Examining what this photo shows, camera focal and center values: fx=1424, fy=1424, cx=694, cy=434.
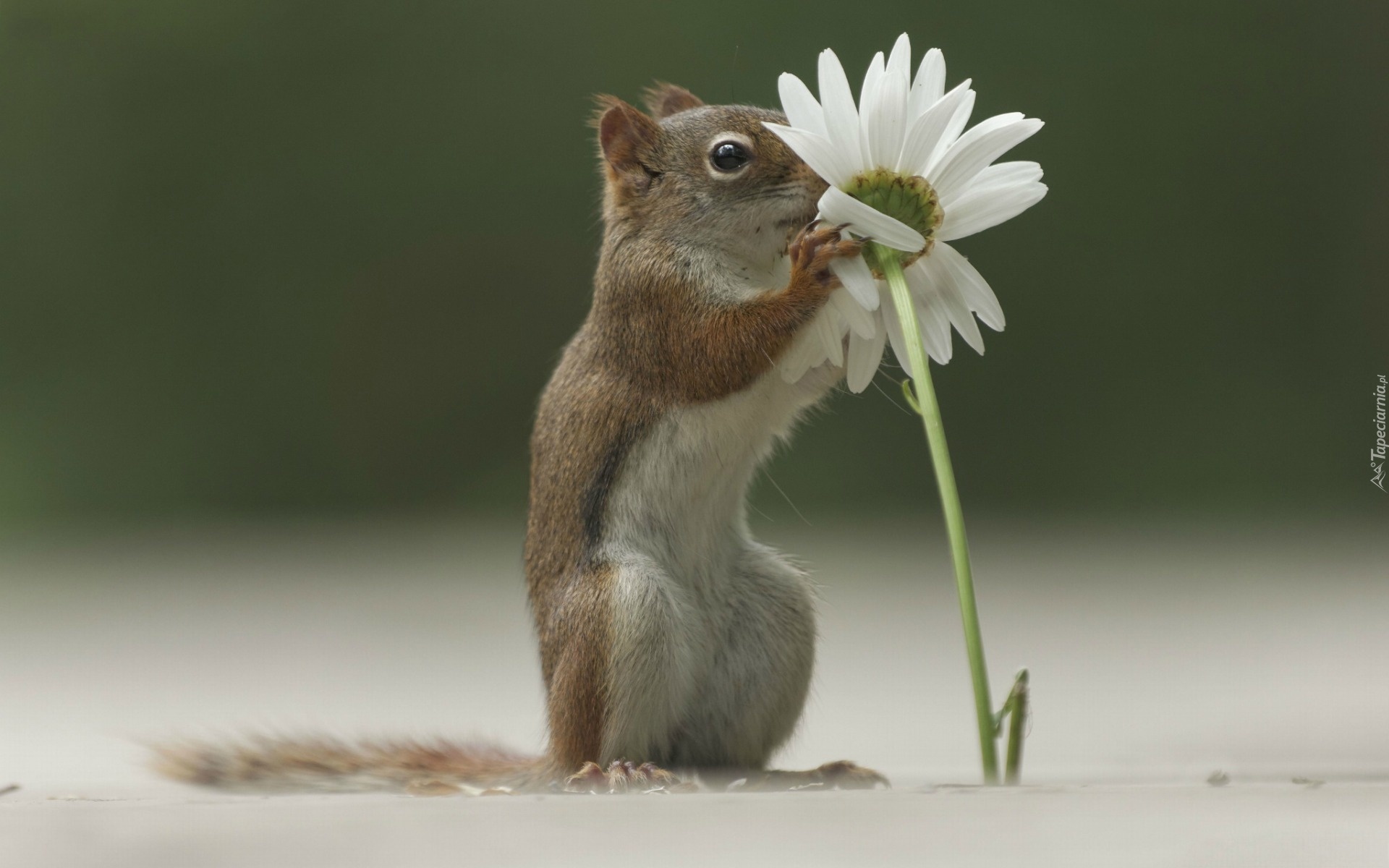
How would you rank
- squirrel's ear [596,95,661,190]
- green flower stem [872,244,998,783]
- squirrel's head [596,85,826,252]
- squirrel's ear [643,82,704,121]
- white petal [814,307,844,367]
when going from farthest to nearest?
squirrel's ear [643,82,704,121], squirrel's ear [596,95,661,190], squirrel's head [596,85,826,252], white petal [814,307,844,367], green flower stem [872,244,998,783]

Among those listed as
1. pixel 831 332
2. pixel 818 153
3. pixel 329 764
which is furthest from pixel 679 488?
pixel 329 764

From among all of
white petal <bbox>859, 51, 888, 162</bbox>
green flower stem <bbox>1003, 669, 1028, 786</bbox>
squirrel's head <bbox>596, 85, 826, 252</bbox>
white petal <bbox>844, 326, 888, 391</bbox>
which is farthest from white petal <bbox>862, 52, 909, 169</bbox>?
green flower stem <bbox>1003, 669, 1028, 786</bbox>

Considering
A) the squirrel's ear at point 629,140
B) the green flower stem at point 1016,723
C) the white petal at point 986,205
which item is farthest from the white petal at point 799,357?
the green flower stem at point 1016,723

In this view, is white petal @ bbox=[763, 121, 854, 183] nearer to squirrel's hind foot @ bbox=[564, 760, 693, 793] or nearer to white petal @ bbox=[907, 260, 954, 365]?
white petal @ bbox=[907, 260, 954, 365]

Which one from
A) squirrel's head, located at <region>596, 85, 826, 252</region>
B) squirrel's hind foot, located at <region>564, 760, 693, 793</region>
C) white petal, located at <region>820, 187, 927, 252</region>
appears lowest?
squirrel's hind foot, located at <region>564, 760, 693, 793</region>

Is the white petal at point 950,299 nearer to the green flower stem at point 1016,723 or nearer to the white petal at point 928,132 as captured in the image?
the white petal at point 928,132

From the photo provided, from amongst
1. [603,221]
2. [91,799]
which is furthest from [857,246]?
[91,799]
